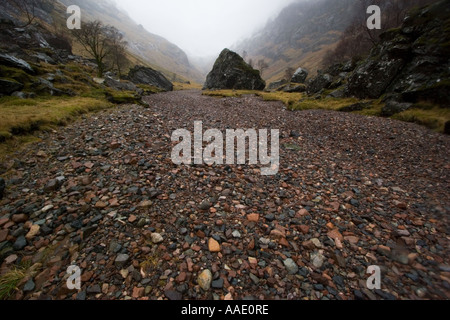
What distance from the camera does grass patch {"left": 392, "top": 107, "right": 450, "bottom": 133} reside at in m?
13.0

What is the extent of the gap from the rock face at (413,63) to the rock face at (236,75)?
118 feet

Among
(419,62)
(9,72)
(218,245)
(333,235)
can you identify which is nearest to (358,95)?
(419,62)

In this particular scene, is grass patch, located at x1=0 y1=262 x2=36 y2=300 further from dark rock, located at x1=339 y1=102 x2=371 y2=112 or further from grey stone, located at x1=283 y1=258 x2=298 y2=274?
dark rock, located at x1=339 y1=102 x2=371 y2=112

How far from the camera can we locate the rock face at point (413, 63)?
53.0ft

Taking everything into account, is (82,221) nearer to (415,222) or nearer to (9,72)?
(415,222)

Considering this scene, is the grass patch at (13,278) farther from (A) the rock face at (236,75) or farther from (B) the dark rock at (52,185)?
(A) the rock face at (236,75)

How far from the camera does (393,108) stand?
1669cm

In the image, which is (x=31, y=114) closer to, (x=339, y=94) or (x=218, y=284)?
(x=218, y=284)

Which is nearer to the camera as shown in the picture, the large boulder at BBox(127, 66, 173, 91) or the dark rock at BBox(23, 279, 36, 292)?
the dark rock at BBox(23, 279, 36, 292)

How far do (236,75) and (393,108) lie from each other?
1876 inches

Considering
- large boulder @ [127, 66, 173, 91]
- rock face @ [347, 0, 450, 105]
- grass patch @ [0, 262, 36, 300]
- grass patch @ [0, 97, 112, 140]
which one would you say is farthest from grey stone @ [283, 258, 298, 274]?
large boulder @ [127, 66, 173, 91]

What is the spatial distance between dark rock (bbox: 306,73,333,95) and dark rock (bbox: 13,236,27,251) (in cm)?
4194

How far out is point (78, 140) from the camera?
8945 mm

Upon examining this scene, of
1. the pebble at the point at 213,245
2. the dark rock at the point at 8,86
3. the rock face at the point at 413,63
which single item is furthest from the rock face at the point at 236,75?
the pebble at the point at 213,245
